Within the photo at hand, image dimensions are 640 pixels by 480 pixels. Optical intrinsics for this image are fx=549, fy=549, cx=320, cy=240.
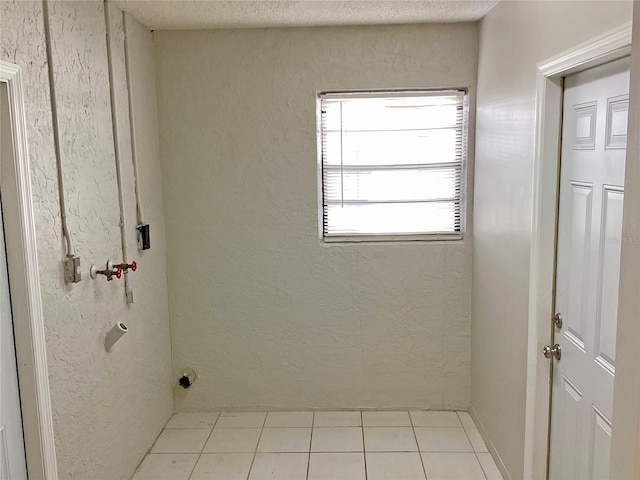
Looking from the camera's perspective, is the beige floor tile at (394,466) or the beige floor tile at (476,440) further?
the beige floor tile at (476,440)

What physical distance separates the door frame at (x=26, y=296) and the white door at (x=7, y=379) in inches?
0.7

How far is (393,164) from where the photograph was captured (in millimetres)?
3383

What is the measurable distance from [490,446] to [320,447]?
→ 3.11ft

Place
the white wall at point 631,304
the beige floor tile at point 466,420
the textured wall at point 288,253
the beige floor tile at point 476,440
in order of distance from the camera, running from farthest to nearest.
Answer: the beige floor tile at point 466,420 < the textured wall at point 288,253 < the beige floor tile at point 476,440 < the white wall at point 631,304

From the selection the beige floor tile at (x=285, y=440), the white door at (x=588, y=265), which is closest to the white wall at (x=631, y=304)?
the white door at (x=588, y=265)

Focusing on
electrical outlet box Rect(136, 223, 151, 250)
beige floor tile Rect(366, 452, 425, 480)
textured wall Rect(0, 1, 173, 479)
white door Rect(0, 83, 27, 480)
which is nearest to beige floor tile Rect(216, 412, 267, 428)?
textured wall Rect(0, 1, 173, 479)

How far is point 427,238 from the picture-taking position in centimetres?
341

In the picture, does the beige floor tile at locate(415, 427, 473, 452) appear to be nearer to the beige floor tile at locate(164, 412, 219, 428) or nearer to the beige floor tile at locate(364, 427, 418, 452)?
the beige floor tile at locate(364, 427, 418, 452)

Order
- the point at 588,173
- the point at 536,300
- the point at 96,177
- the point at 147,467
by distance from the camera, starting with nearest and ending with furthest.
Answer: the point at 588,173 → the point at 536,300 → the point at 96,177 → the point at 147,467

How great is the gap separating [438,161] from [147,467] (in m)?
2.42

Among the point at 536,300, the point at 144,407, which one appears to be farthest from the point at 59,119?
the point at 536,300

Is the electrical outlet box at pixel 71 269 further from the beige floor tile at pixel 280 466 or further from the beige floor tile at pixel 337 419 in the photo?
the beige floor tile at pixel 337 419

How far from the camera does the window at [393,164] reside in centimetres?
333

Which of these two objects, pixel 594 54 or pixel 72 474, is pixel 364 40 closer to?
pixel 594 54
